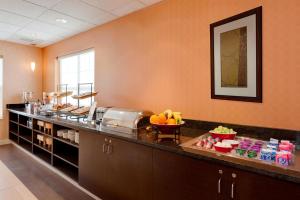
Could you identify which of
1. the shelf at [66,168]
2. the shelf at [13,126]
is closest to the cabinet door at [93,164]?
the shelf at [66,168]

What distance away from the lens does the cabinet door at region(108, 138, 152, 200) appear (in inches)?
67.1

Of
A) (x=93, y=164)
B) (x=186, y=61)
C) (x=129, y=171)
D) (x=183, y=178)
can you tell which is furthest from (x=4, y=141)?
(x=183, y=178)

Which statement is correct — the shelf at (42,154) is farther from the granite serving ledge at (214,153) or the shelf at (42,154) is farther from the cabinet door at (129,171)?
the cabinet door at (129,171)

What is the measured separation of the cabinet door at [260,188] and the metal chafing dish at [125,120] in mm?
1094

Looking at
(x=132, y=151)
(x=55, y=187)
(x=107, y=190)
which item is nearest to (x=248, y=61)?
(x=132, y=151)

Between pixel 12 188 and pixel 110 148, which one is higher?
pixel 110 148

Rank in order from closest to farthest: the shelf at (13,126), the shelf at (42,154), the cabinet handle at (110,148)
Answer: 1. the cabinet handle at (110,148)
2. the shelf at (42,154)
3. the shelf at (13,126)

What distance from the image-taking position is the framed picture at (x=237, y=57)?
5.69 feet

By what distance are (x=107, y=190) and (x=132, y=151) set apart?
60 cm

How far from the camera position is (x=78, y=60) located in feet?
13.5

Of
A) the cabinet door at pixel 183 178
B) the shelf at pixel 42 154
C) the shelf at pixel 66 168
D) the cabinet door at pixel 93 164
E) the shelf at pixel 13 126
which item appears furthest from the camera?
the shelf at pixel 13 126

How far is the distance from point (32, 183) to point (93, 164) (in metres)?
1.16

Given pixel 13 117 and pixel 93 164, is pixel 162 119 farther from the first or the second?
pixel 13 117

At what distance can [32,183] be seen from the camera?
275 centimetres
